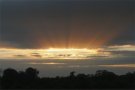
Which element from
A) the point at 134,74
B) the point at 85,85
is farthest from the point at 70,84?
the point at 134,74

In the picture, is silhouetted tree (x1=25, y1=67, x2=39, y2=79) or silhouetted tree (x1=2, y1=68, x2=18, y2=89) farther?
silhouetted tree (x1=25, y1=67, x2=39, y2=79)

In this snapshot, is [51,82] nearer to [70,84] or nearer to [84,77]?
[70,84]

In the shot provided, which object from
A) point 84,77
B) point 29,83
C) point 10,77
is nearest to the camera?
point 29,83

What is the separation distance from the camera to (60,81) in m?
39.6

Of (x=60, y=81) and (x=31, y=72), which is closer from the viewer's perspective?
(x=60, y=81)

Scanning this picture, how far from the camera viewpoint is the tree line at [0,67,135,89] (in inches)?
1455

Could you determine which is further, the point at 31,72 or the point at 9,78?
the point at 31,72

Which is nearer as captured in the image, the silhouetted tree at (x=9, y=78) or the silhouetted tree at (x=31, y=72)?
the silhouetted tree at (x=9, y=78)

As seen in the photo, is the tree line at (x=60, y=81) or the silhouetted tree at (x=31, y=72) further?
the silhouetted tree at (x=31, y=72)

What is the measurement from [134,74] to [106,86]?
234 inches

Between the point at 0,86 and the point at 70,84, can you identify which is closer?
the point at 0,86

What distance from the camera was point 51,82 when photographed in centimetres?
3922

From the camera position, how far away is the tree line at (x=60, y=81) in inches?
1455

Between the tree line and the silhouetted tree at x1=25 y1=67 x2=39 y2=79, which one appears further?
the silhouetted tree at x1=25 y1=67 x2=39 y2=79
